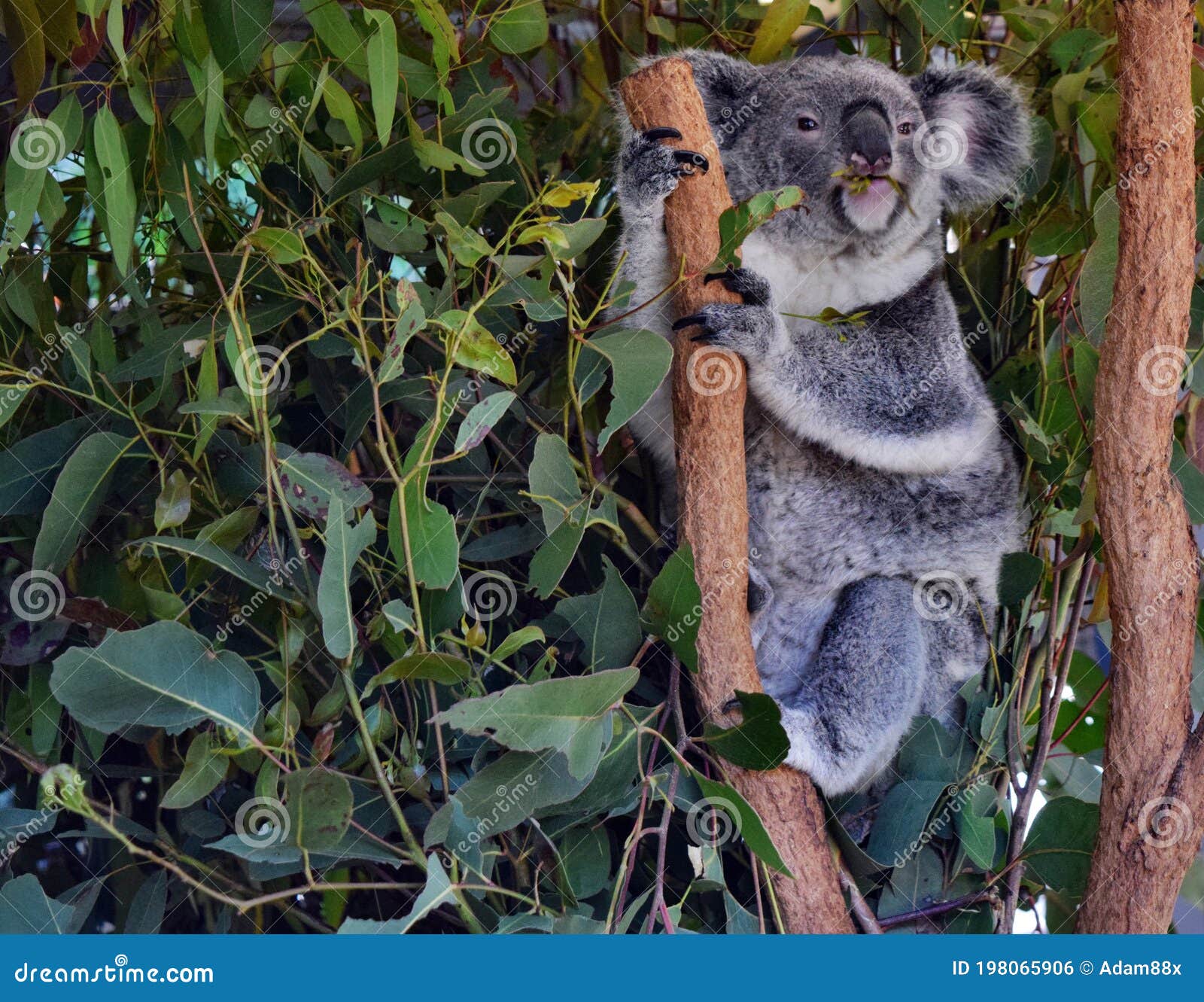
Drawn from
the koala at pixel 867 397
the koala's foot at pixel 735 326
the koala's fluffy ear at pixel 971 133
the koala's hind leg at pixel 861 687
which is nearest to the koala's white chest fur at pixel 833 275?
the koala at pixel 867 397

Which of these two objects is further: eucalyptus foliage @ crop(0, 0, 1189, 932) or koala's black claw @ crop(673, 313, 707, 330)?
koala's black claw @ crop(673, 313, 707, 330)

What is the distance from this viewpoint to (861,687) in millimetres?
1931

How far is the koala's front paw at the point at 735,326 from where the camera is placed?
5.43ft

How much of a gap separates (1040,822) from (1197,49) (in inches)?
48.3

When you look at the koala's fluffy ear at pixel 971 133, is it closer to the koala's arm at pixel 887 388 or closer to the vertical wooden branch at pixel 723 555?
the koala's arm at pixel 887 388

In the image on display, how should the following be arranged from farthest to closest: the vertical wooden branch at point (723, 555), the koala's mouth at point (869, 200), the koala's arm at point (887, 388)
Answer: the koala's mouth at point (869, 200), the koala's arm at point (887, 388), the vertical wooden branch at point (723, 555)

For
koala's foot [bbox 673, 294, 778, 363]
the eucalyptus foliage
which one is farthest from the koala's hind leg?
koala's foot [bbox 673, 294, 778, 363]

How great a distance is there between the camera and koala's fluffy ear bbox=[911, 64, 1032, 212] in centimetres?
214

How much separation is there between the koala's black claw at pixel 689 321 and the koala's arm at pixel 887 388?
274mm

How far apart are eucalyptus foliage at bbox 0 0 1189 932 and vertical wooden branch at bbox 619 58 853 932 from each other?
0.20 feet

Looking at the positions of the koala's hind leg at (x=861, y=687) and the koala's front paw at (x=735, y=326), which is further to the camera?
the koala's hind leg at (x=861, y=687)

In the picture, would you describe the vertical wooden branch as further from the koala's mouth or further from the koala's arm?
the koala's mouth

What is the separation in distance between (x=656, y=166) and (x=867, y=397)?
25.0 inches

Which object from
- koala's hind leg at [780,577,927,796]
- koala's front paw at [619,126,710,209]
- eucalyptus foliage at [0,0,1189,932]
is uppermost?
koala's front paw at [619,126,710,209]
